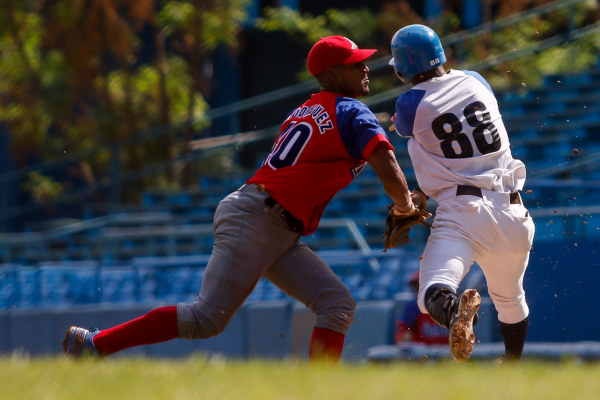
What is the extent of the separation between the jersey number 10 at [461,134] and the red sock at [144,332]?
152cm

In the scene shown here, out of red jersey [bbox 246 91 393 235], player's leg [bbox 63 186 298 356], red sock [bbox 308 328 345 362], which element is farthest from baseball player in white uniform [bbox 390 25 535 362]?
player's leg [bbox 63 186 298 356]

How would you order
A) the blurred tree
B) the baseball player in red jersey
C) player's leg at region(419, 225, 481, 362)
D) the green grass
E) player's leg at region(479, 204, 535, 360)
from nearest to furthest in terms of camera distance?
the green grass → player's leg at region(419, 225, 481, 362) → the baseball player in red jersey → player's leg at region(479, 204, 535, 360) → the blurred tree

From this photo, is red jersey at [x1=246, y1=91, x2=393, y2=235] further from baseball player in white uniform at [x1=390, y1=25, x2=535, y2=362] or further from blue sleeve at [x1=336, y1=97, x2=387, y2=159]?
baseball player in white uniform at [x1=390, y1=25, x2=535, y2=362]

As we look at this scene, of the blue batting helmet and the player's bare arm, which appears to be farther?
the blue batting helmet

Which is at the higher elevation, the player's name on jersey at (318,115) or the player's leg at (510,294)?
the player's name on jersey at (318,115)

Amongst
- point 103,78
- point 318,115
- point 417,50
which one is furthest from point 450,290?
point 103,78

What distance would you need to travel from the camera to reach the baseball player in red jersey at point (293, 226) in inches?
201

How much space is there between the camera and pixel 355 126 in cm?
508

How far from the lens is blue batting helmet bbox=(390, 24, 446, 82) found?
5.34 meters

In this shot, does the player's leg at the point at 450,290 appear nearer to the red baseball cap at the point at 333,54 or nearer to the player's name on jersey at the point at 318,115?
the player's name on jersey at the point at 318,115

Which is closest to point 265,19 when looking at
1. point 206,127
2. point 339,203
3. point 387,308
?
point 206,127

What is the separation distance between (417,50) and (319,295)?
1294 mm

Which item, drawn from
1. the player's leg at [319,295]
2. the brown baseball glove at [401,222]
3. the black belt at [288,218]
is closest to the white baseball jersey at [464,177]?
the brown baseball glove at [401,222]

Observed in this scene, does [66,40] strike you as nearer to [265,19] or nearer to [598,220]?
[265,19]
